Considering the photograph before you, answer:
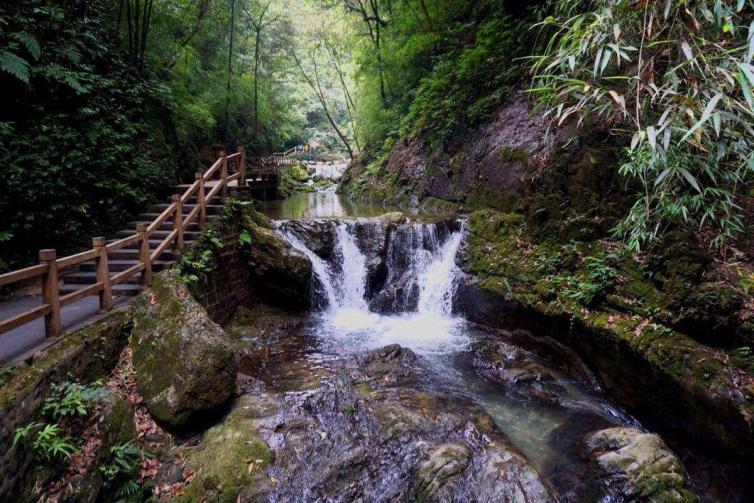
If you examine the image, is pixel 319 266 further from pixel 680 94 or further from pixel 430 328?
pixel 680 94

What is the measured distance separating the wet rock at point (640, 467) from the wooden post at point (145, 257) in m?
6.68

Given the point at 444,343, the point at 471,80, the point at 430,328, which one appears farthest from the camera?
the point at 471,80

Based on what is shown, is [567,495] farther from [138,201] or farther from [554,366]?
[138,201]

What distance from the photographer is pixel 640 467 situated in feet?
14.3

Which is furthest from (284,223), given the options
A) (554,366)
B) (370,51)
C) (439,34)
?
(370,51)

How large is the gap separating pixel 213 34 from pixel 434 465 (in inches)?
692

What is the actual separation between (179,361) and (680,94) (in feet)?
20.3

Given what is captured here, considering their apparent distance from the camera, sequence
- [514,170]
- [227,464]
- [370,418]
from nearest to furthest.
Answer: [227,464], [370,418], [514,170]

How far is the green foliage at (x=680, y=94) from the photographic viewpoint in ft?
12.6

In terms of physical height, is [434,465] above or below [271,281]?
below

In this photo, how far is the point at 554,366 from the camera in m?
6.88

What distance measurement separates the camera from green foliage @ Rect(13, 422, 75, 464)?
3.57 meters

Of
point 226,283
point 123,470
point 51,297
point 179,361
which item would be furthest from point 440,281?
point 51,297

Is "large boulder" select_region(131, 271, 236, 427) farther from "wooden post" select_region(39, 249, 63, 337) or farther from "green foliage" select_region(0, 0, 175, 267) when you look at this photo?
"green foliage" select_region(0, 0, 175, 267)
